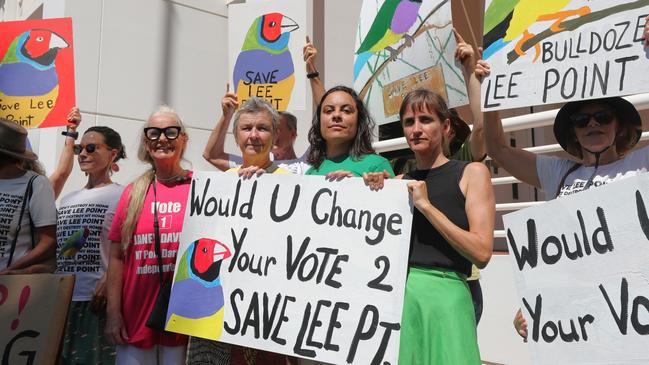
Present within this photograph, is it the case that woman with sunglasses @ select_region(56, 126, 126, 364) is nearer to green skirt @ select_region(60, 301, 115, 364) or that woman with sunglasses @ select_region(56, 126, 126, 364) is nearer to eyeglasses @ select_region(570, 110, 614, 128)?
green skirt @ select_region(60, 301, 115, 364)

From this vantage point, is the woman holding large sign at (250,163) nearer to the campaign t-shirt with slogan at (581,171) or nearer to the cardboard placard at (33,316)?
the cardboard placard at (33,316)

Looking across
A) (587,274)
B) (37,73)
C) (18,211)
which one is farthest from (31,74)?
(587,274)

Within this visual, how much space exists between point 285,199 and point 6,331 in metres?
1.33

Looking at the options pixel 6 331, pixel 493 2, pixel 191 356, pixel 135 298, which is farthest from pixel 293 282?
pixel 493 2

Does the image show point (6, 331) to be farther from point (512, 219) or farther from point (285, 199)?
point (512, 219)

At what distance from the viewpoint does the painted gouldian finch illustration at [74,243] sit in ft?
9.93

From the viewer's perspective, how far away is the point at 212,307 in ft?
7.81

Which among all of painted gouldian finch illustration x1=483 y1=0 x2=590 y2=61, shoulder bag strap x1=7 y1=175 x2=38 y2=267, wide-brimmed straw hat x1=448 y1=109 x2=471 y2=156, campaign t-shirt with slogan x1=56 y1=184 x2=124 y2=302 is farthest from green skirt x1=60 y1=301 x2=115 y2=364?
painted gouldian finch illustration x1=483 y1=0 x2=590 y2=61

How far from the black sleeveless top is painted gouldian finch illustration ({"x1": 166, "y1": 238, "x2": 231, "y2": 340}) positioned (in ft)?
2.85

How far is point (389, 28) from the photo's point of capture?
3.31 metres

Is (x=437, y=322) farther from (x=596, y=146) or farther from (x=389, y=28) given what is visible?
(x=389, y=28)

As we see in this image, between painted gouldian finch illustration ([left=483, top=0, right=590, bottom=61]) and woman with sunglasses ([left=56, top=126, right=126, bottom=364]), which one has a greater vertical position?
painted gouldian finch illustration ([left=483, top=0, right=590, bottom=61])

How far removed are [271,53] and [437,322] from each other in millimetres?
2704

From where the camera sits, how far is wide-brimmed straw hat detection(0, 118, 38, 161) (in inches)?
110
